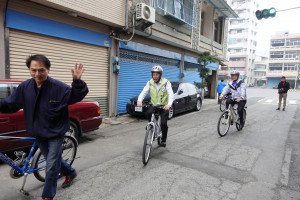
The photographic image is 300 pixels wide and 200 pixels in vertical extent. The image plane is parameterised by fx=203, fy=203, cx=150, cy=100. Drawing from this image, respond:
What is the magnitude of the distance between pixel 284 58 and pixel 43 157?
68.2m

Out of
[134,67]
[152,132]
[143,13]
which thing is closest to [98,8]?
[143,13]

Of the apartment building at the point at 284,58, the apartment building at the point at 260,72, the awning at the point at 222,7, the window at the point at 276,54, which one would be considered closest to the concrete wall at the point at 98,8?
the awning at the point at 222,7

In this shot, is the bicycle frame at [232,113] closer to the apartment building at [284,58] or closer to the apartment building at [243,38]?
the apartment building at [243,38]

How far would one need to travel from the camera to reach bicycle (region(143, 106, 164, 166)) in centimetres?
386

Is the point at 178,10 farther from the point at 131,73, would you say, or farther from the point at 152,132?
the point at 152,132

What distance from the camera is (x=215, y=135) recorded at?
245 inches

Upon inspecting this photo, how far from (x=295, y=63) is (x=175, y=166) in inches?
2580

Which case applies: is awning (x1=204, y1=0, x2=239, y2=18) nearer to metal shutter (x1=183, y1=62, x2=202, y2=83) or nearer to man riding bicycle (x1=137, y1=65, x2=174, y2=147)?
metal shutter (x1=183, y1=62, x2=202, y2=83)

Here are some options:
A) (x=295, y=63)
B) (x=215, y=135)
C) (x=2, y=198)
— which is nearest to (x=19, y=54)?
(x=2, y=198)

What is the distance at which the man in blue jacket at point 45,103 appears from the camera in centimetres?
220

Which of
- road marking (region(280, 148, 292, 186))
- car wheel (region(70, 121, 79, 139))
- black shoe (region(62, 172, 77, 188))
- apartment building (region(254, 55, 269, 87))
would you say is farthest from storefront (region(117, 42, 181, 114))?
apartment building (region(254, 55, 269, 87))

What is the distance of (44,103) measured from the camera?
2.25m

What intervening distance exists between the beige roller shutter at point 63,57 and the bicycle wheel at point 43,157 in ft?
13.0

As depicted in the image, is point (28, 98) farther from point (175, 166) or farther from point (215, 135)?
point (215, 135)
